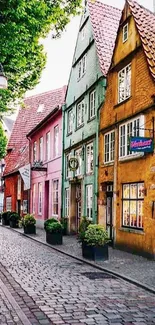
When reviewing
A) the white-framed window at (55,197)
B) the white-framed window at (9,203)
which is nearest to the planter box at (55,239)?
the white-framed window at (55,197)

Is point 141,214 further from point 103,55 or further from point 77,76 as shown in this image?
point 77,76

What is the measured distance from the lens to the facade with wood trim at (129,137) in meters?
15.0

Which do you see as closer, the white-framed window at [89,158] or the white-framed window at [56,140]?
the white-framed window at [89,158]

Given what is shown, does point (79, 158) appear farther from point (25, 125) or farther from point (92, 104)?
point (25, 125)

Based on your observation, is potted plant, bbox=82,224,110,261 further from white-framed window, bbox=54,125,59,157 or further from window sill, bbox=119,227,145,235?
white-framed window, bbox=54,125,59,157

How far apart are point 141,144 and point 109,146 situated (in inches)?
188

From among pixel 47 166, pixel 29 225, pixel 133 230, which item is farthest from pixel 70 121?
pixel 133 230

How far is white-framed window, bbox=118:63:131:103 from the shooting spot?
56.9 feet

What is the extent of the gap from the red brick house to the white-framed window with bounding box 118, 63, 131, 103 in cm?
1614

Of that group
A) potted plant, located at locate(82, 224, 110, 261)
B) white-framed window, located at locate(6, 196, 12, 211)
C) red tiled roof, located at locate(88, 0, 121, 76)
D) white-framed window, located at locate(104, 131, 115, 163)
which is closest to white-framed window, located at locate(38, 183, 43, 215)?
white-framed window, located at locate(6, 196, 12, 211)

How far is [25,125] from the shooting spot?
43750mm

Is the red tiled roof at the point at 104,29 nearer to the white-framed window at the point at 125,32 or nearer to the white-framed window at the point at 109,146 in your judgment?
the white-framed window at the point at 125,32

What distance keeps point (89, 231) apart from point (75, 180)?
9.98 metres

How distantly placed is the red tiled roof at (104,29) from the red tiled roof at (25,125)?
11.8 m
